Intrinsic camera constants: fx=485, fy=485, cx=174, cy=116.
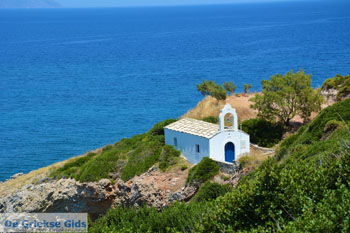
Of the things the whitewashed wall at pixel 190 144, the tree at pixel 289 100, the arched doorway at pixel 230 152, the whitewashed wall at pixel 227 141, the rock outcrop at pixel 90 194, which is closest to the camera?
the rock outcrop at pixel 90 194

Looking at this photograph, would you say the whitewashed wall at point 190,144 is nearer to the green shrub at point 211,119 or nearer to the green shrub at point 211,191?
the green shrub at point 211,191

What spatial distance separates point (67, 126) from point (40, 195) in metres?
28.1

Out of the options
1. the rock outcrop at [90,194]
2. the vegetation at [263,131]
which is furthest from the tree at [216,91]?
the rock outcrop at [90,194]

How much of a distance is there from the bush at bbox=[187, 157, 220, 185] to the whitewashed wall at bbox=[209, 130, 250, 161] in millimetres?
1084

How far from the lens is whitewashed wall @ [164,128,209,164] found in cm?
3281

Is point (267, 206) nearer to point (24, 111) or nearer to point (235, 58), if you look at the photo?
point (24, 111)

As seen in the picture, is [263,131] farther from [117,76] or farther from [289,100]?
[117,76]

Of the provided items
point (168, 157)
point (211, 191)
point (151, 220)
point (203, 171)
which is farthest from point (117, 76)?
point (151, 220)

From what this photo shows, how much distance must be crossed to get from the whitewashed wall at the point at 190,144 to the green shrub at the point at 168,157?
496 mm

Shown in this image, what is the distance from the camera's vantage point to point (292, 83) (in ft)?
122

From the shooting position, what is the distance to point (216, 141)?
107 ft

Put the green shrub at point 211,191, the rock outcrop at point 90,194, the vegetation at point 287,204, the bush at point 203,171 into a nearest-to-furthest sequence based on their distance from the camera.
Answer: the vegetation at point 287,204 < the green shrub at point 211,191 < the bush at point 203,171 < the rock outcrop at point 90,194

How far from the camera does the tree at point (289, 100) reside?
119 ft

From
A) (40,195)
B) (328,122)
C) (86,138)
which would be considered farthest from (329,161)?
(86,138)
